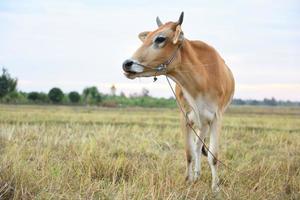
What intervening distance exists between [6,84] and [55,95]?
7.34 metres

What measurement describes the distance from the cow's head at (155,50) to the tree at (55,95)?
63.1m

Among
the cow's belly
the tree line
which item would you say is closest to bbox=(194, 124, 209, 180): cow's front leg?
the cow's belly

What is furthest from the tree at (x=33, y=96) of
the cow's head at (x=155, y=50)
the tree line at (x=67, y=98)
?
the cow's head at (x=155, y=50)

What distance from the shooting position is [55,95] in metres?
67.7

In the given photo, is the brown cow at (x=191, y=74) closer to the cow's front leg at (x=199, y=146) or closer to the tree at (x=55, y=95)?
the cow's front leg at (x=199, y=146)

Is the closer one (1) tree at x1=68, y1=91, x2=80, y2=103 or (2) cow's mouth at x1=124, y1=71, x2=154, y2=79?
(2) cow's mouth at x1=124, y1=71, x2=154, y2=79

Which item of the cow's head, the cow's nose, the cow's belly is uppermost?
the cow's head

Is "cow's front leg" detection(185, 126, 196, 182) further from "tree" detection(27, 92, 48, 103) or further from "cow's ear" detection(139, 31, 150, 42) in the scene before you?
"tree" detection(27, 92, 48, 103)

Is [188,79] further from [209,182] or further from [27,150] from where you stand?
[27,150]

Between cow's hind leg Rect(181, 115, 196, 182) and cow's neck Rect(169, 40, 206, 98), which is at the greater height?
cow's neck Rect(169, 40, 206, 98)

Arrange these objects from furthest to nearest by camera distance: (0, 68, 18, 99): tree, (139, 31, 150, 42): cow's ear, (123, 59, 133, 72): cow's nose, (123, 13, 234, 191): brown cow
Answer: (0, 68, 18, 99): tree < (139, 31, 150, 42): cow's ear < (123, 13, 234, 191): brown cow < (123, 59, 133, 72): cow's nose

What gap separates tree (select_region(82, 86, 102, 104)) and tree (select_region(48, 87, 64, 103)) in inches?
155

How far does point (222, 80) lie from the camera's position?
701 cm

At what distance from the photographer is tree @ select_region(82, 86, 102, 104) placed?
7056 cm
